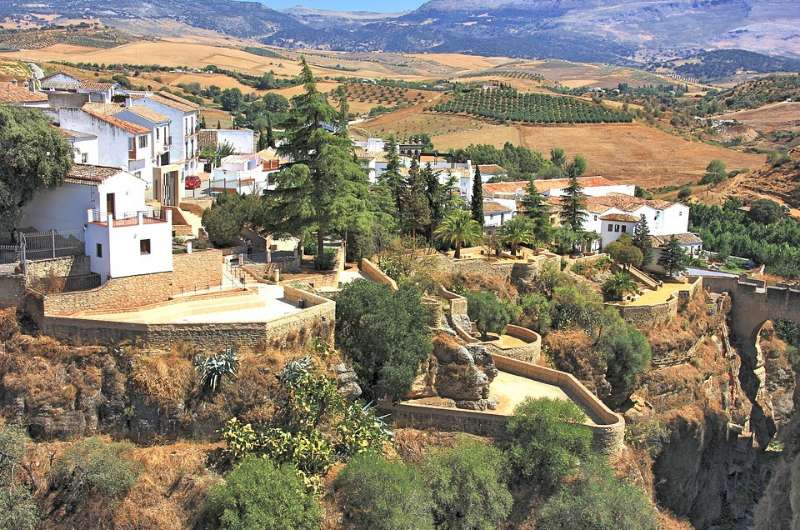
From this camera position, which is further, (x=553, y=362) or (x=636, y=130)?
(x=636, y=130)

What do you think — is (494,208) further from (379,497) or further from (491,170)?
(379,497)

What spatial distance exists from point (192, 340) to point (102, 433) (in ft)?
10.1

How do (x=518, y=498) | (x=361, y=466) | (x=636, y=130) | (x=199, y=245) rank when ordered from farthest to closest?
Result: (x=636, y=130), (x=199, y=245), (x=518, y=498), (x=361, y=466)

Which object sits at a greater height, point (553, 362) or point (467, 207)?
point (467, 207)

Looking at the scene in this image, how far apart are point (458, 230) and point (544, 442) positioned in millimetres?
13929

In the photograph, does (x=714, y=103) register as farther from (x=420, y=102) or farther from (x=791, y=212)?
(x=791, y=212)

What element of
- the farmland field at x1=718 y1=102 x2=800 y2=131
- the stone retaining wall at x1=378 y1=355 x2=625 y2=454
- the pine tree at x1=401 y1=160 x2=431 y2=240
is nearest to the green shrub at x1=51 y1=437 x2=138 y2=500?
the stone retaining wall at x1=378 y1=355 x2=625 y2=454

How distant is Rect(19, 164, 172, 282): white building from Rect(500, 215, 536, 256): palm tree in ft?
51.8

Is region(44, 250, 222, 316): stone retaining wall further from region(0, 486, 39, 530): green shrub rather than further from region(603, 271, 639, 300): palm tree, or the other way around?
region(603, 271, 639, 300): palm tree

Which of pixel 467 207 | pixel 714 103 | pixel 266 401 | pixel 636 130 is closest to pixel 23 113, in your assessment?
pixel 266 401

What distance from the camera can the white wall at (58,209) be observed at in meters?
25.4

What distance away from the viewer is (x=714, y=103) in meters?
130

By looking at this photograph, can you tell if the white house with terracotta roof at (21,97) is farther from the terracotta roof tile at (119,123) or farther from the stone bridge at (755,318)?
the stone bridge at (755,318)

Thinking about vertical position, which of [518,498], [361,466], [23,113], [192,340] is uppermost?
[23,113]
